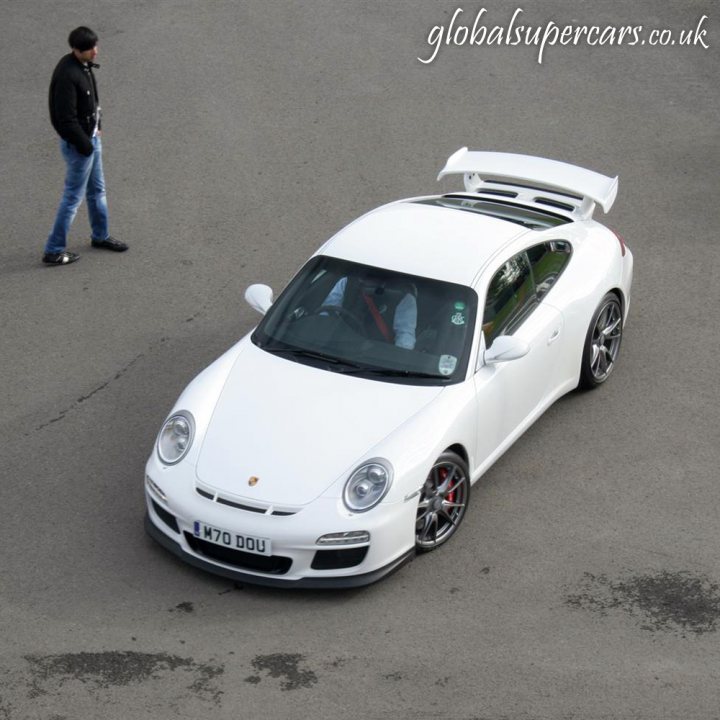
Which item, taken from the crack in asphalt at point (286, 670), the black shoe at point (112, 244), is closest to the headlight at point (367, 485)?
the crack in asphalt at point (286, 670)

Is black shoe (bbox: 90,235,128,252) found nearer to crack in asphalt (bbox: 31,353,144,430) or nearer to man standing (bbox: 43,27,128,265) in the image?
man standing (bbox: 43,27,128,265)

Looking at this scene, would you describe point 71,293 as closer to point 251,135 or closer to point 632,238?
point 251,135

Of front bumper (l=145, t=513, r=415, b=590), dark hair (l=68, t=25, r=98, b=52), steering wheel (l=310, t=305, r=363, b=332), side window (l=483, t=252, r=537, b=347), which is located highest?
dark hair (l=68, t=25, r=98, b=52)

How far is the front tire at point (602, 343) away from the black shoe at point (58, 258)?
465cm

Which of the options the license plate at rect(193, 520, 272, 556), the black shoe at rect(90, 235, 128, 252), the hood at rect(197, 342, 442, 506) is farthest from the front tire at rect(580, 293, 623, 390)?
the black shoe at rect(90, 235, 128, 252)

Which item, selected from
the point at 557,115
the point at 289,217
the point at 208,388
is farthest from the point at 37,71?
the point at 208,388

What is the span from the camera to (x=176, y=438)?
24.6ft

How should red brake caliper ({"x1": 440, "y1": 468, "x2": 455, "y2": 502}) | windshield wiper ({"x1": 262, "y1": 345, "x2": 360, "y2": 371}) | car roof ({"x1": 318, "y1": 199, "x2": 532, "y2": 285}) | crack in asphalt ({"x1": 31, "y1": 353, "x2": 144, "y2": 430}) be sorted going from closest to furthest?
red brake caliper ({"x1": 440, "y1": 468, "x2": 455, "y2": 502}) → windshield wiper ({"x1": 262, "y1": 345, "x2": 360, "y2": 371}) → car roof ({"x1": 318, "y1": 199, "x2": 532, "y2": 285}) → crack in asphalt ({"x1": 31, "y1": 353, "x2": 144, "y2": 430})

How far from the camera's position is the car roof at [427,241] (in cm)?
812

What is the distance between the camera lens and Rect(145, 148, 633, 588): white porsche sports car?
23.0ft

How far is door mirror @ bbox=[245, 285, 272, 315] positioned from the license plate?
1.85 metres

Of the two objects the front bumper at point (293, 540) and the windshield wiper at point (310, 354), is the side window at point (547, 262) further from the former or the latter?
the front bumper at point (293, 540)

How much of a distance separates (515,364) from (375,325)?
0.93 meters

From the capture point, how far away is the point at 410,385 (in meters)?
7.59
